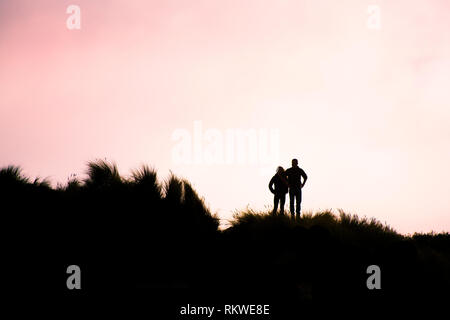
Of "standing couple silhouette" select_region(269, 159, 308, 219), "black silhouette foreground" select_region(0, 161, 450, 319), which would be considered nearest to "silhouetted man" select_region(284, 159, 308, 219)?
"standing couple silhouette" select_region(269, 159, 308, 219)

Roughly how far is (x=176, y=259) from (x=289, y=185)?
5322 mm

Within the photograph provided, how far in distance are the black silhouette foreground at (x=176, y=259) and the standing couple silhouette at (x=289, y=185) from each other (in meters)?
2.09

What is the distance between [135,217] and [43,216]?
2.17 m

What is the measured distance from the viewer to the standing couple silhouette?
1365cm

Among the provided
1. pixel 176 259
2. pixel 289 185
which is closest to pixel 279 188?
pixel 289 185

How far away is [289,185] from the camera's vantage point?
13.8 metres

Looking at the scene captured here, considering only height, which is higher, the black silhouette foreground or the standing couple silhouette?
the standing couple silhouette

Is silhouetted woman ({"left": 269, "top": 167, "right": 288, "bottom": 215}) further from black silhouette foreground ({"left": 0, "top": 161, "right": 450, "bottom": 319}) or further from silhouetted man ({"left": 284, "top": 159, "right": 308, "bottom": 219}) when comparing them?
black silhouette foreground ({"left": 0, "top": 161, "right": 450, "bottom": 319})
